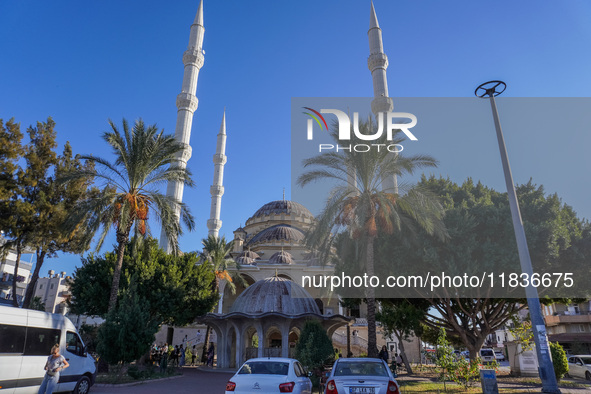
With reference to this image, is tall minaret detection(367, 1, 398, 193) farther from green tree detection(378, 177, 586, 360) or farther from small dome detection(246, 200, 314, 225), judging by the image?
small dome detection(246, 200, 314, 225)

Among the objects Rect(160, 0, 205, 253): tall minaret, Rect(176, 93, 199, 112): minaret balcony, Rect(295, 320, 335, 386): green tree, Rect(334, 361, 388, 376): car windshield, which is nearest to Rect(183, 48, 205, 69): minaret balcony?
Rect(160, 0, 205, 253): tall minaret

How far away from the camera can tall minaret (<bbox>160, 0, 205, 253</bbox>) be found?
36719 mm

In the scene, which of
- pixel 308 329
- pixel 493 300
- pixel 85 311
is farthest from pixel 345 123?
pixel 85 311

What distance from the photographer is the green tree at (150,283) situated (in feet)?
72.2

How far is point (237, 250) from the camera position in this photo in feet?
161

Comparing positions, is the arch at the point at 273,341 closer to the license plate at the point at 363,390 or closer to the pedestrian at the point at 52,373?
the pedestrian at the point at 52,373

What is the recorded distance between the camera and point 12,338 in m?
8.94

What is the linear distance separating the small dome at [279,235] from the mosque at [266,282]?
0.13m

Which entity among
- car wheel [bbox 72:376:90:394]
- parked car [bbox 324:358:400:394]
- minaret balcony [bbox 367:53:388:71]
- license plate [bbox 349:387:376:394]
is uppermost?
minaret balcony [bbox 367:53:388:71]

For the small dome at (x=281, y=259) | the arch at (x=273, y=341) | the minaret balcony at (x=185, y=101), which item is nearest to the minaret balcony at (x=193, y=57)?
the minaret balcony at (x=185, y=101)

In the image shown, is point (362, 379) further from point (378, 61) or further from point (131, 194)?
point (378, 61)

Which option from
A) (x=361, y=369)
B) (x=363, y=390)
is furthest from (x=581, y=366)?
(x=363, y=390)

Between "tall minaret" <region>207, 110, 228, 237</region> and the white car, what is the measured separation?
40.6 m

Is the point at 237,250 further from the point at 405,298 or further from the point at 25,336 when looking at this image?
the point at 25,336
